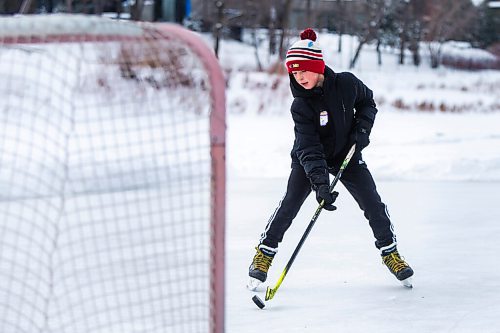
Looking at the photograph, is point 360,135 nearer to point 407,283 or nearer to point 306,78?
point 306,78

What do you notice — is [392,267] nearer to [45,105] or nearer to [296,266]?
[296,266]

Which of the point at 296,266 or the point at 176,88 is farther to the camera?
the point at 296,266

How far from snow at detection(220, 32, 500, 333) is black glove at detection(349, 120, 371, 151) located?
56 centimetres

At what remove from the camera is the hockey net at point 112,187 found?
2168 mm

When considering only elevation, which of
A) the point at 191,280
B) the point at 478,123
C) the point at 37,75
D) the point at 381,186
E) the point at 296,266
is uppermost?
the point at 37,75

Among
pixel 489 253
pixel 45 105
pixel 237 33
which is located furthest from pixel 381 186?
pixel 237 33

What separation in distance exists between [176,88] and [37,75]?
1.45ft

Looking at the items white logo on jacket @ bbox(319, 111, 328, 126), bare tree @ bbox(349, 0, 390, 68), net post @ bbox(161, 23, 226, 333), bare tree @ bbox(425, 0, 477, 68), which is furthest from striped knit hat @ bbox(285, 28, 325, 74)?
bare tree @ bbox(425, 0, 477, 68)

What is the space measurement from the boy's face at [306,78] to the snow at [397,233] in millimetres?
784

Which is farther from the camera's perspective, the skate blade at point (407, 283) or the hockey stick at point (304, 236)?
the skate blade at point (407, 283)

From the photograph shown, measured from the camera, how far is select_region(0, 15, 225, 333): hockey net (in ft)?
7.11

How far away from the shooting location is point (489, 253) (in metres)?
4.26

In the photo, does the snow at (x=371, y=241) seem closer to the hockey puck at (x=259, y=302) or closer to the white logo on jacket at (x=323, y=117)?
the hockey puck at (x=259, y=302)

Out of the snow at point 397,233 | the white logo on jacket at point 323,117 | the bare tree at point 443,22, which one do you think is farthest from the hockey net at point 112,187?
the bare tree at point 443,22
